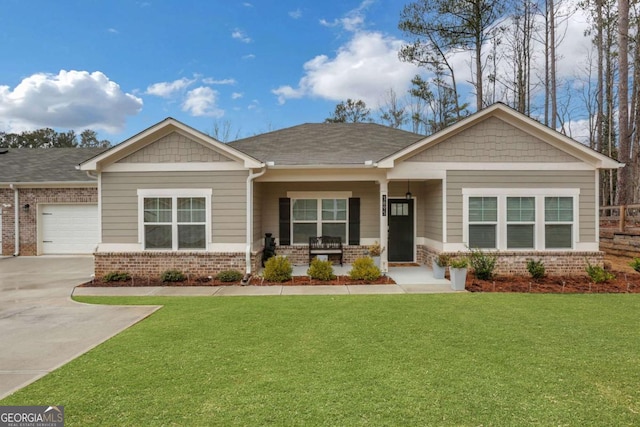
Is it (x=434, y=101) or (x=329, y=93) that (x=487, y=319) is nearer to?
(x=434, y=101)

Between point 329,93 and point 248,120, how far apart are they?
6.38 meters

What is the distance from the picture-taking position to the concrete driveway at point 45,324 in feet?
13.0

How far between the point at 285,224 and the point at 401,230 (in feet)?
12.0

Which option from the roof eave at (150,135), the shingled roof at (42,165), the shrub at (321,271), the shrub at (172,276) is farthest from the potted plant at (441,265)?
the shingled roof at (42,165)

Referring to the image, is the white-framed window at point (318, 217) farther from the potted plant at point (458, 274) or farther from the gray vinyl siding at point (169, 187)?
the potted plant at point (458, 274)

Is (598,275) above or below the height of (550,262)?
below

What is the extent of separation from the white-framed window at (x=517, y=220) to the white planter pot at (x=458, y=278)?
161cm

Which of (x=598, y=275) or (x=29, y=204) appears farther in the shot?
(x=29, y=204)

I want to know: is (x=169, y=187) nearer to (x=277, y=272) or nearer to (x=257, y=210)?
(x=257, y=210)

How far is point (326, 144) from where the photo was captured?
1153 centimetres

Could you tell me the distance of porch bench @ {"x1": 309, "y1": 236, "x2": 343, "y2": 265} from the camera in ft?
34.7

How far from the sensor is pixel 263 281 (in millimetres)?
8602

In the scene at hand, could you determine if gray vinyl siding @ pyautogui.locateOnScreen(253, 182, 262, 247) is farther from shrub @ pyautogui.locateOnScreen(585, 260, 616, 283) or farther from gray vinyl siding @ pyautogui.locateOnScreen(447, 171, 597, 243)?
shrub @ pyautogui.locateOnScreen(585, 260, 616, 283)

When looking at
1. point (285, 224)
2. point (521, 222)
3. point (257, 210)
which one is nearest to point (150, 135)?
point (257, 210)
